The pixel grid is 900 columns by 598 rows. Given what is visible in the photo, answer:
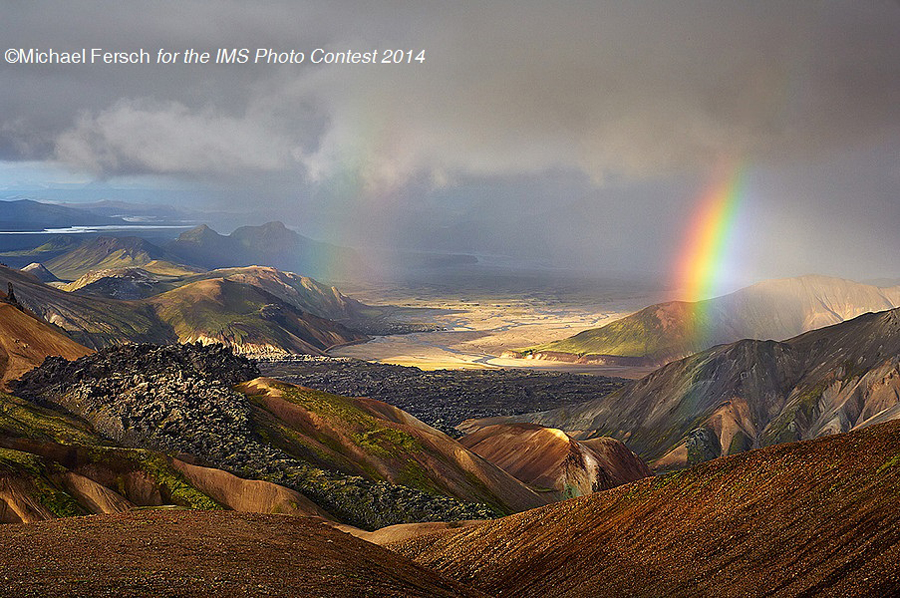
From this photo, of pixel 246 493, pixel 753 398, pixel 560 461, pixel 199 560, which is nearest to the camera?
pixel 199 560

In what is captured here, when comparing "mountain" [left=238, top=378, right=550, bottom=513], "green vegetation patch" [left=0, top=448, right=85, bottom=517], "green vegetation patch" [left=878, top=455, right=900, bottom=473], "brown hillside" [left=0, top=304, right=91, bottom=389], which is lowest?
"mountain" [left=238, top=378, right=550, bottom=513]

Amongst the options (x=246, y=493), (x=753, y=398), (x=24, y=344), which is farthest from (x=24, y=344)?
(x=753, y=398)

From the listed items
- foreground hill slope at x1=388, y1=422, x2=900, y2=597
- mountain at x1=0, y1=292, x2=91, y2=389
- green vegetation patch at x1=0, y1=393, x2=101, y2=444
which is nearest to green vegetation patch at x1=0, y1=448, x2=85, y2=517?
green vegetation patch at x1=0, y1=393, x2=101, y2=444

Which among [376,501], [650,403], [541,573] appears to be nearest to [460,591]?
[541,573]

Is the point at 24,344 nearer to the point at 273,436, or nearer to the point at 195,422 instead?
the point at 195,422

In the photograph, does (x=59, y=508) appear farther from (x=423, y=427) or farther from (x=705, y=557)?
(x=423, y=427)

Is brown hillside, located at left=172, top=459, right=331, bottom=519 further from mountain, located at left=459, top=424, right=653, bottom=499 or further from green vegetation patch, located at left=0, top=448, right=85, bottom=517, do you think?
mountain, located at left=459, top=424, right=653, bottom=499
